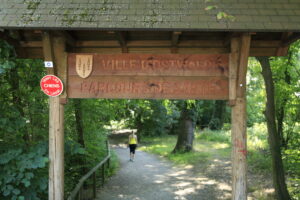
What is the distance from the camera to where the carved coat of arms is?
452 centimetres

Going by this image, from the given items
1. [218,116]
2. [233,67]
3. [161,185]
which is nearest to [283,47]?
[233,67]

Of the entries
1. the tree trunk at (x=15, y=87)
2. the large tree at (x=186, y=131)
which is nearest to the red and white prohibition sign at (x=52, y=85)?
the tree trunk at (x=15, y=87)

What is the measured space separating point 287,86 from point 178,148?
26.5ft

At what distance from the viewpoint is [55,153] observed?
4.51 meters

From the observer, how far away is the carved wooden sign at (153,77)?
4.45 metres

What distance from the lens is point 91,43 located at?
4.76m

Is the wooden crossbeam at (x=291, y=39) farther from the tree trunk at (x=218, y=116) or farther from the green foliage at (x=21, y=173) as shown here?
the tree trunk at (x=218, y=116)

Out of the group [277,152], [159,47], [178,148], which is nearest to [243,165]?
[159,47]

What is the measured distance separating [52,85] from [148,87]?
1.58 m

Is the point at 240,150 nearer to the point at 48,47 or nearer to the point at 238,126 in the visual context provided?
the point at 238,126

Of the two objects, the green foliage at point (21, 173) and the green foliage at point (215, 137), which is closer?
the green foliage at point (21, 173)

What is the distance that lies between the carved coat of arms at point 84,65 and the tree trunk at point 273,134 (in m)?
4.28

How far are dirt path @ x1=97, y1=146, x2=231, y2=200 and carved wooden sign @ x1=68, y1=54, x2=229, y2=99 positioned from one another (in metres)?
4.14

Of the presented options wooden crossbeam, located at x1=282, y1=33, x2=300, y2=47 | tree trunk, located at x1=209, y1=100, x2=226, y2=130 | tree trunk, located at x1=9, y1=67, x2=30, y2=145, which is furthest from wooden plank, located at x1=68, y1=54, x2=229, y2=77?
tree trunk, located at x1=209, y1=100, x2=226, y2=130
